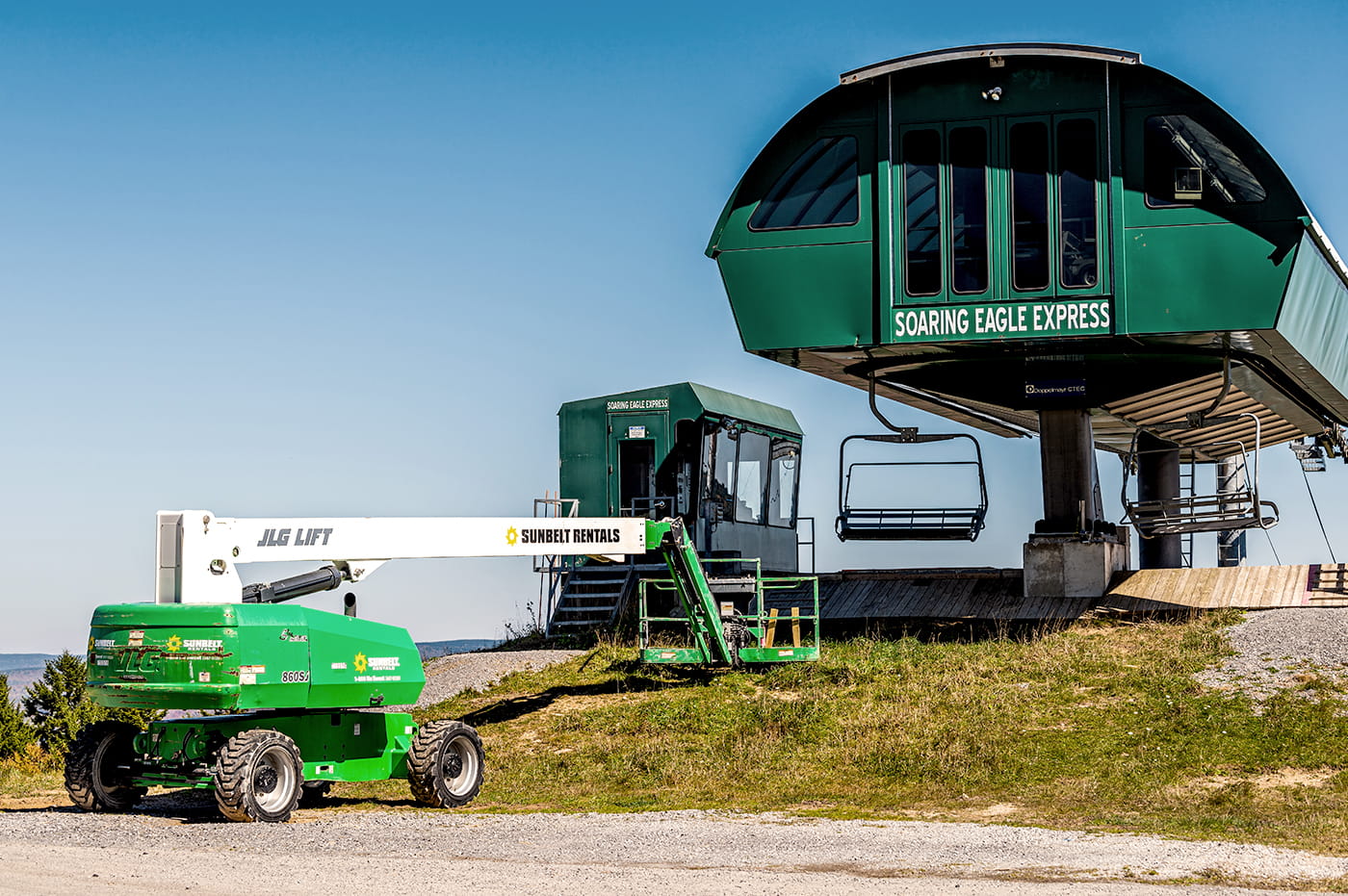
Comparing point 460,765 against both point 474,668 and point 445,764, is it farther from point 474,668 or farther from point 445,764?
point 474,668

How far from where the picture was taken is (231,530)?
13.9 meters

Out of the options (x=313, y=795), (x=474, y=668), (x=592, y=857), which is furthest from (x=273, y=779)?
(x=474, y=668)

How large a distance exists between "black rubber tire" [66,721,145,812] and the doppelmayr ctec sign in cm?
1305

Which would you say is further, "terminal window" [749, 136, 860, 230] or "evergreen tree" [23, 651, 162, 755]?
"evergreen tree" [23, 651, 162, 755]

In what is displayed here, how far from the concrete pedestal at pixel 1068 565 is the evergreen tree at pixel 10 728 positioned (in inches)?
1370

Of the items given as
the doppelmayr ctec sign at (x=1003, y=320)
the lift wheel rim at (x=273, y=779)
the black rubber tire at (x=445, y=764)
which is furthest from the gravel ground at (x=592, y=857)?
the doppelmayr ctec sign at (x=1003, y=320)

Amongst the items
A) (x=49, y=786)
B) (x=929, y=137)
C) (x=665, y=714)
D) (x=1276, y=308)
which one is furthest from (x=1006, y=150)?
(x=49, y=786)

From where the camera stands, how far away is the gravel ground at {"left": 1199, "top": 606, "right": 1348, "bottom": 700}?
19531mm

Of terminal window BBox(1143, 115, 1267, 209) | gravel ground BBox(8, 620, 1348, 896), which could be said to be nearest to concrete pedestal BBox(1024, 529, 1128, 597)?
terminal window BBox(1143, 115, 1267, 209)

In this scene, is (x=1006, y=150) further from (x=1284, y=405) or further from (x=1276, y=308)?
(x=1284, y=405)

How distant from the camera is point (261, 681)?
13.3 metres

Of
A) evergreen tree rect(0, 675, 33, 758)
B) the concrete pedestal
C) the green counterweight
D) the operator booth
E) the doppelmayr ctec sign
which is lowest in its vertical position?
evergreen tree rect(0, 675, 33, 758)

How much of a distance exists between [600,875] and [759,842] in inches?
89.9

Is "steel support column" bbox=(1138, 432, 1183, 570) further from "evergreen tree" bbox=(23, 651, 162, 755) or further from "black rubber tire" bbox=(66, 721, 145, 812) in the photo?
"evergreen tree" bbox=(23, 651, 162, 755)
